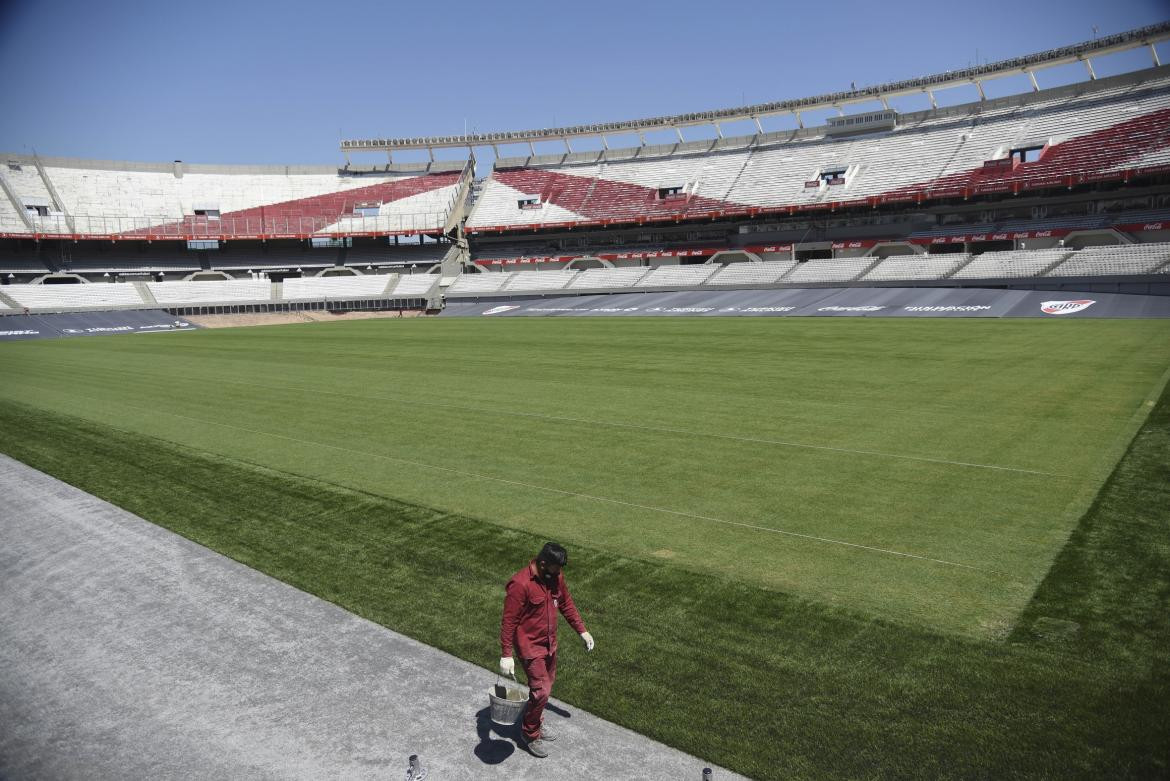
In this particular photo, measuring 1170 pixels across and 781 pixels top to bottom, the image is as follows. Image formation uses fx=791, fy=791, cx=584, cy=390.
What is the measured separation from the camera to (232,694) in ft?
19.7

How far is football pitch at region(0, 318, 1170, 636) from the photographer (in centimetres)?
858

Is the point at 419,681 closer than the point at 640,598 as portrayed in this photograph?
Yes

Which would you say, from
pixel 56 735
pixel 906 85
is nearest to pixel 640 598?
pixel 56 735

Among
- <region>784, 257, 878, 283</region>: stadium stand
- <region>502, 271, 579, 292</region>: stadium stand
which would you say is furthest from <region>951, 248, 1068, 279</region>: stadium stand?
<region>502, 271, 579, 292</region>: stadium stand

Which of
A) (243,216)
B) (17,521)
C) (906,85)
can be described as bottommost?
(17,521)

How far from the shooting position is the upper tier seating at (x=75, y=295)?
57172mm

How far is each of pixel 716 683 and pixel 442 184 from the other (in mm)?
75084

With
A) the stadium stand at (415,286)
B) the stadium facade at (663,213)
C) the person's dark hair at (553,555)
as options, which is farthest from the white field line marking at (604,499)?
the stadium stand at (415,286)

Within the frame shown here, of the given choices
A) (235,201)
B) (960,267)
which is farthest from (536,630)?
(235,201)

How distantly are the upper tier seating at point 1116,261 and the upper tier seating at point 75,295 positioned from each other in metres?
61.3

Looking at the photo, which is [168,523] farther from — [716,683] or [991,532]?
[991,532]

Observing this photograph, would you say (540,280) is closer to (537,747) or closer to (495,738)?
(495,738)

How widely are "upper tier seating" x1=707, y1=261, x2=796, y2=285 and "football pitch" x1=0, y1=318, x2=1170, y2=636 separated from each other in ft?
70.5

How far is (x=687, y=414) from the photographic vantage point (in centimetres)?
1605
